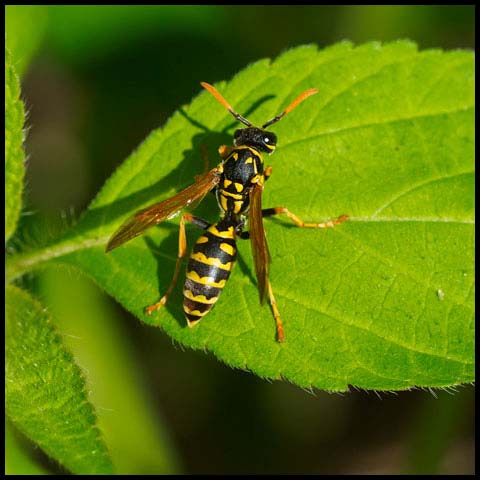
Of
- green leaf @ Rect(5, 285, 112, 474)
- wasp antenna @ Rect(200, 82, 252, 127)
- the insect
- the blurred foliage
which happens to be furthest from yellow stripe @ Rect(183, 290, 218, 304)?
the blurred foliage

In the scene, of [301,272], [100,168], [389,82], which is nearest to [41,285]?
[100,168]

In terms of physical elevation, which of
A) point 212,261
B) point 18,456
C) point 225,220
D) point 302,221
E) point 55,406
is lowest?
point 18,456

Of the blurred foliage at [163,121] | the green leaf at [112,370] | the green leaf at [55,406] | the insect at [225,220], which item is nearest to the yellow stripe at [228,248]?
the insect at [225,220]

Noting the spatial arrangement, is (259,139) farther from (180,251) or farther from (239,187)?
(180,251)

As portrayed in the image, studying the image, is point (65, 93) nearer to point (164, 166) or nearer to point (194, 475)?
point (164, 166)

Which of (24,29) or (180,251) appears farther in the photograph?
(24,29)

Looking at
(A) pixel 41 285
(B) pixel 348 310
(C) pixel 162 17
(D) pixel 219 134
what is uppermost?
(C) pixel 162 17

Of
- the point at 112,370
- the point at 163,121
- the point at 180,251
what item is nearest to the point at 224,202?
the point at 180,251

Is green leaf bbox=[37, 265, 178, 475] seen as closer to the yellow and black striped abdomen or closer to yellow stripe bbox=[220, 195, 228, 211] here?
yellow stripe bbox=[220, 195, 228, 211]
